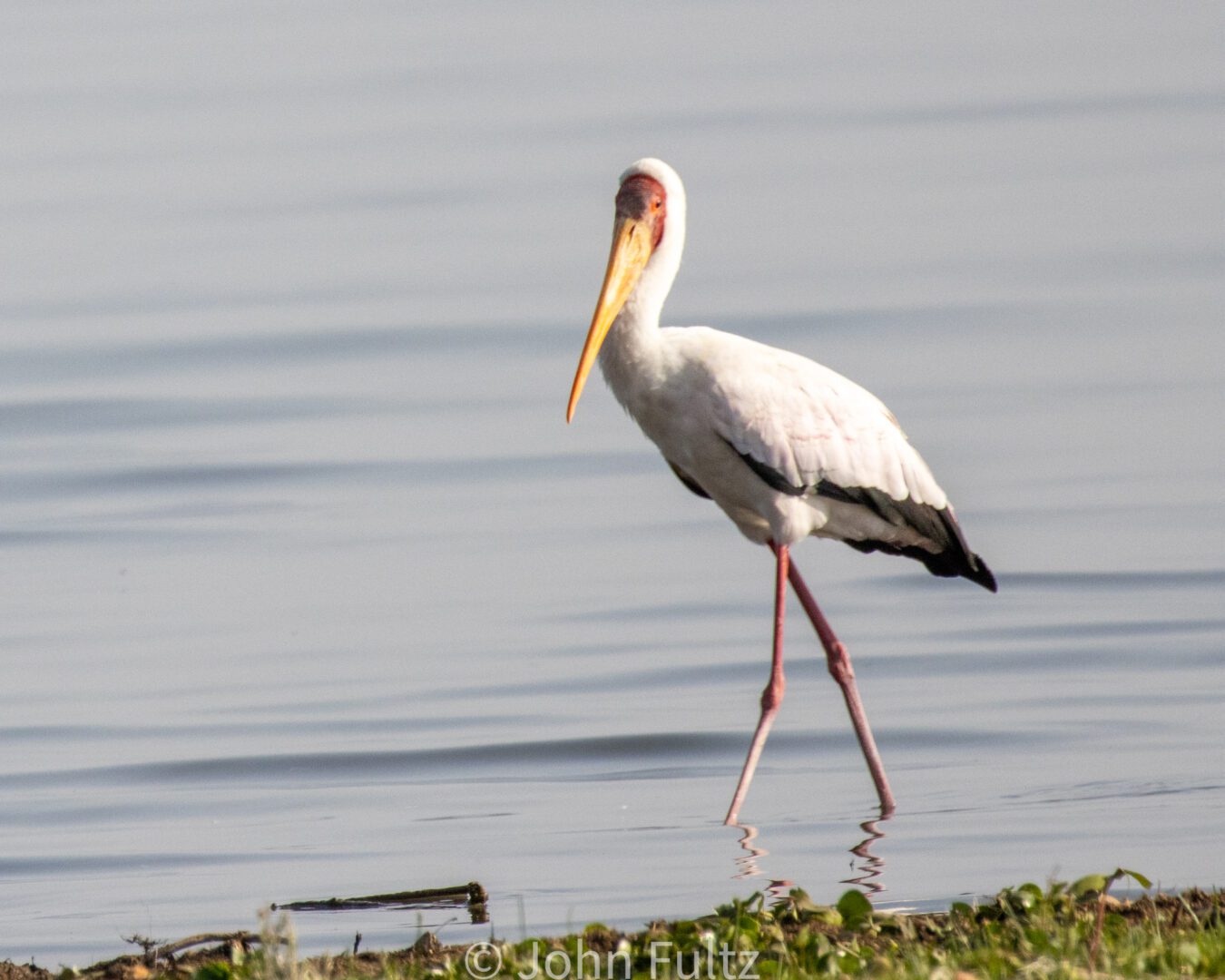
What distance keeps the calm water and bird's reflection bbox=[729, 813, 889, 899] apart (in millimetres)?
36

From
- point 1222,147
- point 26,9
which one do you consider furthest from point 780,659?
point 26,9

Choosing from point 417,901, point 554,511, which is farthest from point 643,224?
point 554,511

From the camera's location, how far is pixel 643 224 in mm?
9000

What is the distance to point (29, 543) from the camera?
13.8m

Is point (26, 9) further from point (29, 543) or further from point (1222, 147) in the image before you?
point (29, 543)

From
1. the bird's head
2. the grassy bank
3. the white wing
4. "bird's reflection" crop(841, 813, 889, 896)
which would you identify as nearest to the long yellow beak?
the bird's head

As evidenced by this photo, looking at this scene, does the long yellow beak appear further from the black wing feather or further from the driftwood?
the driftwood

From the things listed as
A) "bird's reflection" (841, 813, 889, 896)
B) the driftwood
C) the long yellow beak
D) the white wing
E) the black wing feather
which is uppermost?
the long yellow beak

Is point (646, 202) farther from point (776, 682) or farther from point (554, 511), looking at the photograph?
point (554, 511)
